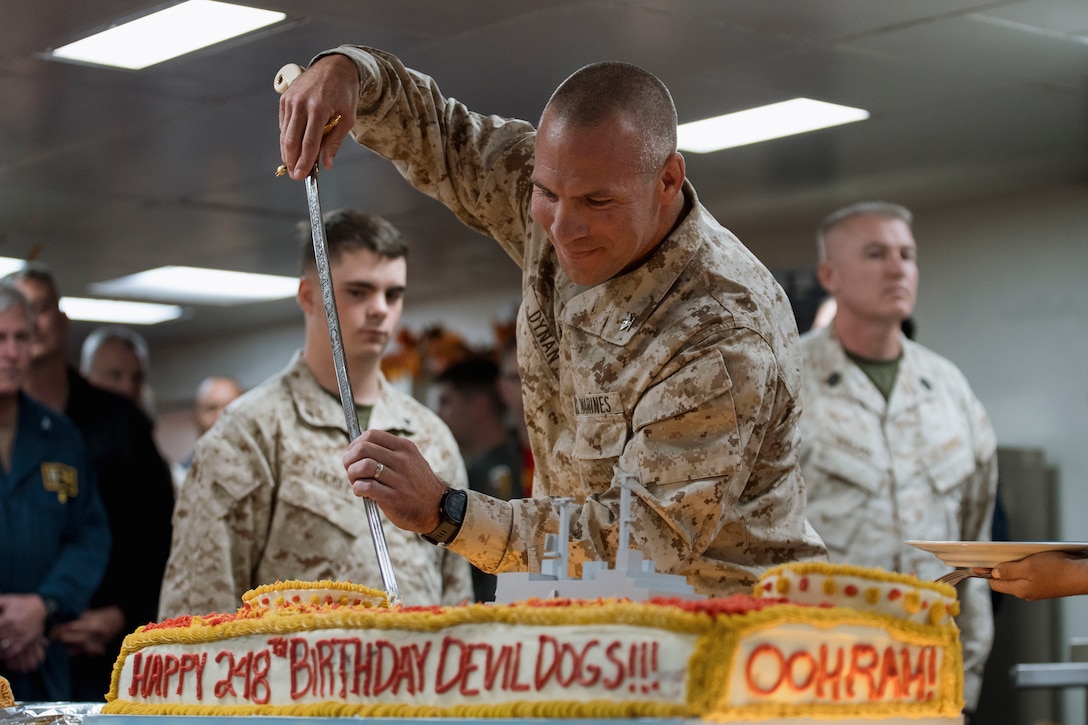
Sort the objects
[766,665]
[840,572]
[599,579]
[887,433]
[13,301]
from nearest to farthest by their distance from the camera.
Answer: [766,665]
[840,572]
[599,579]
[13,301]
[887,433]

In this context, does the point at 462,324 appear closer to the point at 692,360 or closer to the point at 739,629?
the point at 692,360

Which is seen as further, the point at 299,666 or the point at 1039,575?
the point at 1039,575

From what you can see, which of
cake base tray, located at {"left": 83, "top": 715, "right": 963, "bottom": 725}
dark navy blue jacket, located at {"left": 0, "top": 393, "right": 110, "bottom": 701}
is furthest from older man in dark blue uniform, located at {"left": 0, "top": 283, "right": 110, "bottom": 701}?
cake base tray, located at {"left": 83, "top": 715, "right": 963, "bottom": 725}

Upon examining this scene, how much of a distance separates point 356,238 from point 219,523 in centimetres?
83

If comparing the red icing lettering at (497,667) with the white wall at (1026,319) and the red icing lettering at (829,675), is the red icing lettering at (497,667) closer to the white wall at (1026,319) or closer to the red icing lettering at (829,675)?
the red icing lettering at (829,675)

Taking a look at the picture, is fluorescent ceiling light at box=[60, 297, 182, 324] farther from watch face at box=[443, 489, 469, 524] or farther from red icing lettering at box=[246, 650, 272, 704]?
red icing lettering at box=[246, 650, 272, 704]

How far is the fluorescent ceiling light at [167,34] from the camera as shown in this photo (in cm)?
435

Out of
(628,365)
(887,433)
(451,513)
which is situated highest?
(887,433)

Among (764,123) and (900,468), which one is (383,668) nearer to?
(900,468)

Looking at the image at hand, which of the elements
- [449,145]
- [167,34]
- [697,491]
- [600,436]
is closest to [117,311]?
[167,34]

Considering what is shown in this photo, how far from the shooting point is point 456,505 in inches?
74.2

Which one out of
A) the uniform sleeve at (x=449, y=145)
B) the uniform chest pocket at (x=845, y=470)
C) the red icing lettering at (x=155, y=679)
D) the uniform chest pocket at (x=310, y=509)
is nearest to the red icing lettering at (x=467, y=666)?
the red icing lettering at (x=155, y=679)

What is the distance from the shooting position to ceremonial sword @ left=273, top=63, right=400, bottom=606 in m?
1.97

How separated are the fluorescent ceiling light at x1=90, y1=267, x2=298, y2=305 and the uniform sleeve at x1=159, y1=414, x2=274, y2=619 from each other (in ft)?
17.8
